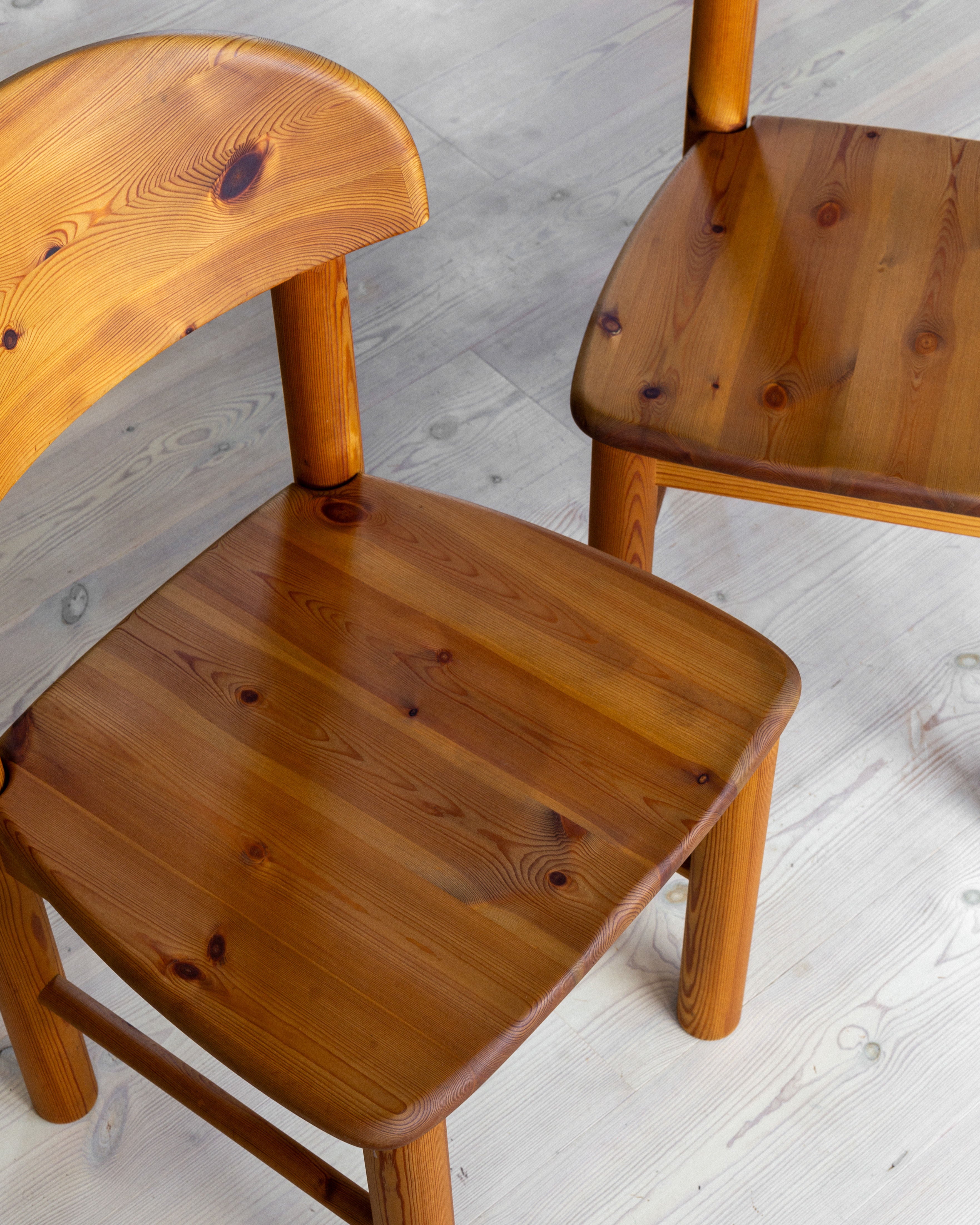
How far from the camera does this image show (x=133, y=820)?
76 cm

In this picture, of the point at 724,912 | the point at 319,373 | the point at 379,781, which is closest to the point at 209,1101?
the point at 379,781

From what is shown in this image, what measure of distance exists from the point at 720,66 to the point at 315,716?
60 centimetres

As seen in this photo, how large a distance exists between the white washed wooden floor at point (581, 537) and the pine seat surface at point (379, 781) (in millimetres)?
291

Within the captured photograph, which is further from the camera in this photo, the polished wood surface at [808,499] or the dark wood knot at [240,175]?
the polished wood surface at [808,499]

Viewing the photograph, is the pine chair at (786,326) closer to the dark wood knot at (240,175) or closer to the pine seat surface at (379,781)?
the pine seat surface at (379,781)

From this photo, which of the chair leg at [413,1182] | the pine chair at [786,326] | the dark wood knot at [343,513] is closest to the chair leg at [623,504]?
the pine chair at [786,326]

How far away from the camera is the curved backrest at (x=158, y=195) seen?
68cm

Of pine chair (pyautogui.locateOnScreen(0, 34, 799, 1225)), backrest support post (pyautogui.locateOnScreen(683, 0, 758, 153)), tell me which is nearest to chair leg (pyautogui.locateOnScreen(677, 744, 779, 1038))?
pine chair (pyautogui.locateOnScreen(0, 34, 799, 1225))

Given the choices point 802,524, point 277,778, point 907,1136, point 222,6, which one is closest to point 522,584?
point 277,778

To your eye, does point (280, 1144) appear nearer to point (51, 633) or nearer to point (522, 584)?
point (522, 584)

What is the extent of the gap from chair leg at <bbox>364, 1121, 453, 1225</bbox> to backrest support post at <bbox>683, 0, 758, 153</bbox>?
782mm

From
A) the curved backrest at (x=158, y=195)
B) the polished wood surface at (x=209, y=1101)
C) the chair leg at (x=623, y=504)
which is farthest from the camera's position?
the chair leg at (x=623, y=504)

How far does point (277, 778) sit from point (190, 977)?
13 centimetres

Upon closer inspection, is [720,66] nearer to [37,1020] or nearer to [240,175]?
[240,175]
